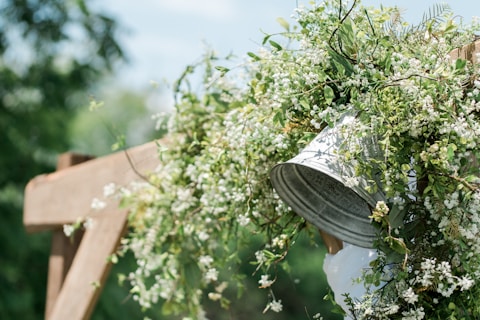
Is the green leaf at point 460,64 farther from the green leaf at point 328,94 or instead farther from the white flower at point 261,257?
the white flower at point 261,257

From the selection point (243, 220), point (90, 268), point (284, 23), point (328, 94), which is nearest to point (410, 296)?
point (328, 94)

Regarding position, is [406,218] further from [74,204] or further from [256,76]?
[74,204]

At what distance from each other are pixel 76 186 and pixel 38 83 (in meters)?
5.26

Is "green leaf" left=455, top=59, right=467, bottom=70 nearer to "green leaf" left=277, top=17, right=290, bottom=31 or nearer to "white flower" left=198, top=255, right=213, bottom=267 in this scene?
"green leaf" left=277, top=17, right=290, bottom=31

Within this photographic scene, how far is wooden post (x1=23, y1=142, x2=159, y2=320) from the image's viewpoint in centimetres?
311

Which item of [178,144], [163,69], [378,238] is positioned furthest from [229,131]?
[163,69]

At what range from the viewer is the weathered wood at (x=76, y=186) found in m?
Result: 3.01

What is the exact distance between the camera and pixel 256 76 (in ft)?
7.12

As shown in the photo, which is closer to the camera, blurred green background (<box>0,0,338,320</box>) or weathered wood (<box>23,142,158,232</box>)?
weathered wood (<box>23,142,158,232</box>)

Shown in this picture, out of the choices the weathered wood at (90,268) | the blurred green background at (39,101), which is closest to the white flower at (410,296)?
the weathered wood at (90,268)

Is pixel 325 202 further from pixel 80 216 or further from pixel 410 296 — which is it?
pixel 80 216

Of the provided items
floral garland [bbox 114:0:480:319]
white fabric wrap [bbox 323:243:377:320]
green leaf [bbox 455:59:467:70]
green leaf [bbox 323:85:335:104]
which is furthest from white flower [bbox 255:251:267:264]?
green leaf [bbox 455:59:467:70]

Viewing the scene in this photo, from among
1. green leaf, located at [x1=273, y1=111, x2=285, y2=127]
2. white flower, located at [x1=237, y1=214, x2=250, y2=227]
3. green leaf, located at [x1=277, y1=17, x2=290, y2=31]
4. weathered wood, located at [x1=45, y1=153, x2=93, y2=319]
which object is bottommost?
weathered wood, located at [x1=45, y1=153, x2=93, y2=319]

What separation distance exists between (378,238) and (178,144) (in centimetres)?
102
